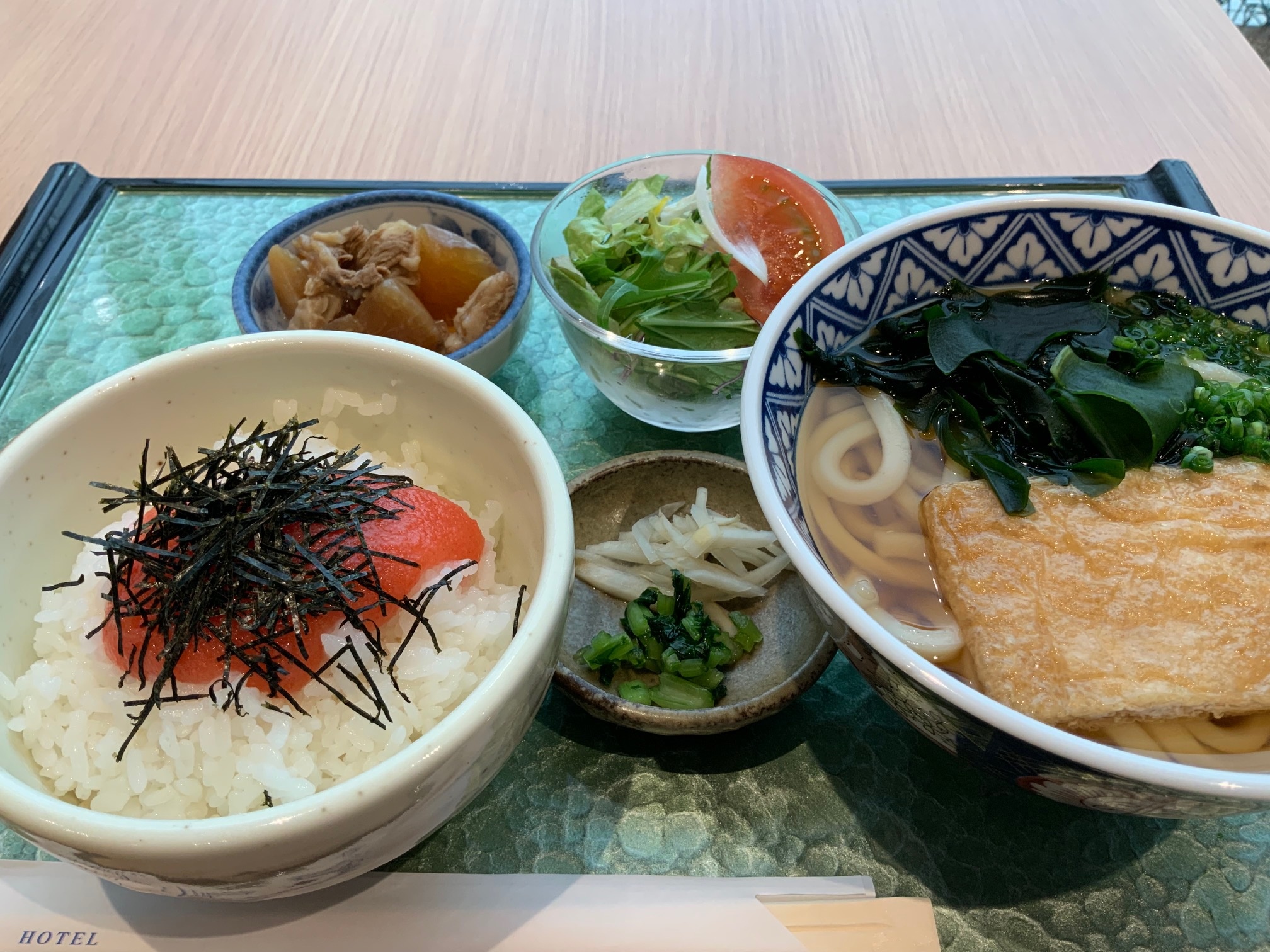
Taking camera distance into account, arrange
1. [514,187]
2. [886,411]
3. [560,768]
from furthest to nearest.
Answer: [514,187]
[886,411]
[560,768]

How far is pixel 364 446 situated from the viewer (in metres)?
1.34

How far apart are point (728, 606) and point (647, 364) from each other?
0.45m

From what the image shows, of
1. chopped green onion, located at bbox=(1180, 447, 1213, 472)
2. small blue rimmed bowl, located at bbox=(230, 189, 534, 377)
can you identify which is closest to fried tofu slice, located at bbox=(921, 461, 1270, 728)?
chopped green onion, located at bbox=(1180, 447, 1213, 472)

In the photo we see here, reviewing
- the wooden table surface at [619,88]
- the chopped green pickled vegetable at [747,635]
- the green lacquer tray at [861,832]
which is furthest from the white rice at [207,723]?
the wooden table surface at [619,88]

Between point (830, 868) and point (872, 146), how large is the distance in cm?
203

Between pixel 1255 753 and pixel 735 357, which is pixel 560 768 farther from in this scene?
pixel 1255 753

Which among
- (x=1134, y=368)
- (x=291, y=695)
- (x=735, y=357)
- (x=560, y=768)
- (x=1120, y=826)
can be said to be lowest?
(x=560, y=768)

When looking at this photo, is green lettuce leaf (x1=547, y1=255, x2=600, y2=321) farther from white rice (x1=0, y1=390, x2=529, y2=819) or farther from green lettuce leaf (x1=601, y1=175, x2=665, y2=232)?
white rice (x1=0, y1=390, x2=529, y2=819)

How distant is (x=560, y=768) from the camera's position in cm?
126

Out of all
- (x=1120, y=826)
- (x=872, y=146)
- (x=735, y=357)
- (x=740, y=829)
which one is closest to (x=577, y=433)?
(x=735, y=357)

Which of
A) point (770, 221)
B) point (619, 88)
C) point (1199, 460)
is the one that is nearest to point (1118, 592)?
point (1199, 460)

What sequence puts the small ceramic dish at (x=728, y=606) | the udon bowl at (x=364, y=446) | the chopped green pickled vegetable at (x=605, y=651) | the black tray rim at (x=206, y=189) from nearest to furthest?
the udon bowl at (x=364, y=446) < the small ceramic dish at (x=728, y=606) < the chopped green pickled vegetable at (x=605, y=651) < the black tray rim at (x=206, y=189)

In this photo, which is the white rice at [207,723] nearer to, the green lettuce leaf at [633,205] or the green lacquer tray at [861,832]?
the green lacquer tray at [861,832]

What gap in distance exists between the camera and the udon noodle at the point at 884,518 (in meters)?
1.11
